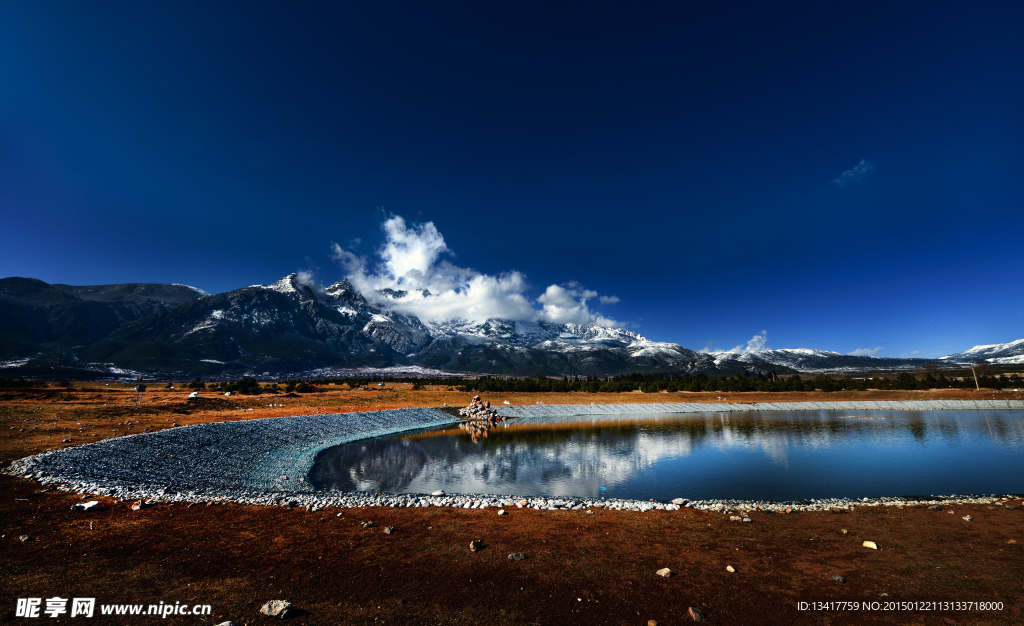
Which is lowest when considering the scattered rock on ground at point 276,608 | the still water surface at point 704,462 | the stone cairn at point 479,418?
the stone cairn at point 479,418

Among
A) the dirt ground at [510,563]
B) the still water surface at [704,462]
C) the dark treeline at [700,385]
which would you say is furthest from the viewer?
the dark treeline at [700,385]

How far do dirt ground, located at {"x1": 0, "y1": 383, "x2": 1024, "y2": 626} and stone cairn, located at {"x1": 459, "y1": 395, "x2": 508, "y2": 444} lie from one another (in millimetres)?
51217

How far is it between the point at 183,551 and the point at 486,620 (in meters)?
10.8

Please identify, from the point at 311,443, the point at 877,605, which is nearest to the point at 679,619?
the point at 877,605

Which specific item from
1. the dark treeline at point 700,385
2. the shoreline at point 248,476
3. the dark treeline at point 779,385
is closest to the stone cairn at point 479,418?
the shoreline at point 248,476

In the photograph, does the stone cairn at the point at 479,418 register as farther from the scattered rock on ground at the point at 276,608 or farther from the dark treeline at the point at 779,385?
the scattered rock on ground at the point at 276,608

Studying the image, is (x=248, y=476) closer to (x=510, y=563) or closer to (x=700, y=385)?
(x=510, y=563)

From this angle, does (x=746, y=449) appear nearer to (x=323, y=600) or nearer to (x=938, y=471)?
(x=938, y=471)

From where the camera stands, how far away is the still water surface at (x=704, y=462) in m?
26.0

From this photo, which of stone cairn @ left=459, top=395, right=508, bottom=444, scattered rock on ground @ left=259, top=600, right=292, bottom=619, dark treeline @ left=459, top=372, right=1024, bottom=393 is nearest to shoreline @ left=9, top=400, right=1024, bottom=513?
scattered rock on ground @ left=259, top=600, right=292, bottom=619

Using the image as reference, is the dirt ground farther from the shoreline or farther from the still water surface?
the still water surface

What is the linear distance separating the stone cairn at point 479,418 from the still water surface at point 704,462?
1219 cm

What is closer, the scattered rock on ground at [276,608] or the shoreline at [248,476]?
the scattered rock on ground at [276,608]

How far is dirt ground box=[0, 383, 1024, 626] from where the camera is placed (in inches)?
371
